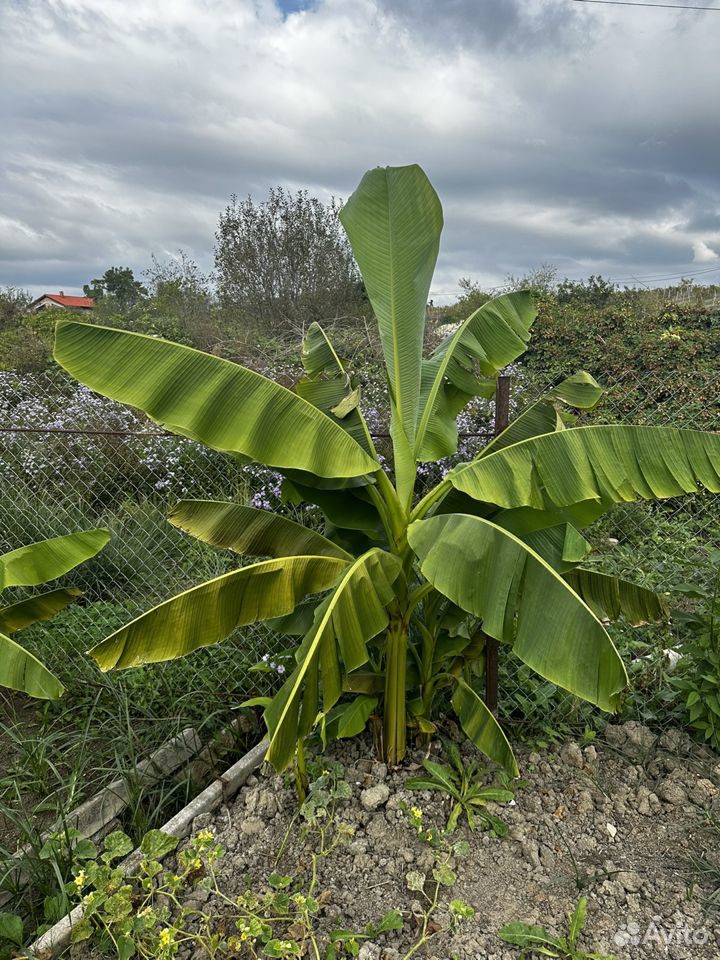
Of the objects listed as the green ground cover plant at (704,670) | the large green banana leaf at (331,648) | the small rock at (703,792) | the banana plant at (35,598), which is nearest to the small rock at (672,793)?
the small rock at (703,792)

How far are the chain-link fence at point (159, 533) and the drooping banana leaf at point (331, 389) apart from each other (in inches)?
33.3

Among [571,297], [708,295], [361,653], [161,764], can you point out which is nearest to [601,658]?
[361,653]

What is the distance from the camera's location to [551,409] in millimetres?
3186

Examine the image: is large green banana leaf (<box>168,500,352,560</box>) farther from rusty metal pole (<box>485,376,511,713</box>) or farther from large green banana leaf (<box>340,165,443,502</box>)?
rusty metal pole (<box>485,376,511,713</box>)

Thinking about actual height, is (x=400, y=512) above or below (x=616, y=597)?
above

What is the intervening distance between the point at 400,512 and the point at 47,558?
1885mm

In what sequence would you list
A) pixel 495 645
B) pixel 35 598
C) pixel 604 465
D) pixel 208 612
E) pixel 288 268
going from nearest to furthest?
pixel 208 612 < pixel 604 465 < pixel 495 645 < pixel 35 598 < pixel 288 268

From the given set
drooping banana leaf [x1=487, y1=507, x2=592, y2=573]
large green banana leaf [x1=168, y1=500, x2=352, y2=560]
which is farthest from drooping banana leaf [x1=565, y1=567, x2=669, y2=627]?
large green banana leaf [x1=168, y1=500, x2=352, y2=560]

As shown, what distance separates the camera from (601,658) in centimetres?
223

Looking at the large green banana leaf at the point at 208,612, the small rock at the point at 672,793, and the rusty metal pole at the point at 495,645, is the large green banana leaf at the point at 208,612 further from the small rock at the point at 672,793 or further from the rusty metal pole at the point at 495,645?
the small rock at the point at 672,793

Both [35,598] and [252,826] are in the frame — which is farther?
[35,598]

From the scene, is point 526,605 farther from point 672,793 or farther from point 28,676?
point 28,676

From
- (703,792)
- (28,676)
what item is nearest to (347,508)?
(28,676)

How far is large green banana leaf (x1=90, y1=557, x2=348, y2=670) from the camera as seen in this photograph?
244cm
